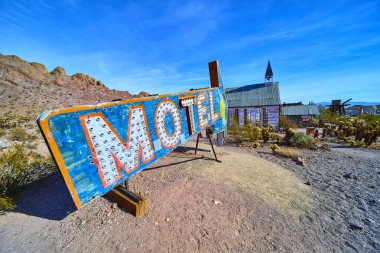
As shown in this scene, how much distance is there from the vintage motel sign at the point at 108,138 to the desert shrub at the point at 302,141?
368 inches

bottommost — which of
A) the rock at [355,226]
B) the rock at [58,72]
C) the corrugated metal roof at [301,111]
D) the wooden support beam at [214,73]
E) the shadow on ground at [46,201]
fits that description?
the corrugated metal roof at [301,111]

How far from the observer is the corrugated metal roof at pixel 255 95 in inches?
834

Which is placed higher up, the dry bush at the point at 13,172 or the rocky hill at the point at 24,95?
the rocky hill at the point at 24,95

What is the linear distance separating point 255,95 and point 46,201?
22.8 m

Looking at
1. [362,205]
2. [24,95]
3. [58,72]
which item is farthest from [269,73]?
[58,72]

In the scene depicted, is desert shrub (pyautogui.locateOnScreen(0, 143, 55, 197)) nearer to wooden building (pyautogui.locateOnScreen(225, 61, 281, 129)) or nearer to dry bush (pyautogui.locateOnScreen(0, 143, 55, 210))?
dry bush (pyautogui.locateOnScreen(0, 143, 55, 210))

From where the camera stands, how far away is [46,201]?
445 centimetres

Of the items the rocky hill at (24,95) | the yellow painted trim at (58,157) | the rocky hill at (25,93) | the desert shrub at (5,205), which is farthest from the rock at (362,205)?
the rocky hill at (25,93)

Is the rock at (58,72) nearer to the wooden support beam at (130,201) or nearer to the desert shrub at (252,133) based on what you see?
the desert shrub at (252,133)

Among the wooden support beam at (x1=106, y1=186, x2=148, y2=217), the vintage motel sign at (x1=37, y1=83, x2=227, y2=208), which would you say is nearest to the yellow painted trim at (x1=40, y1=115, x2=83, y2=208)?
the vintage motel sign at (x1=37, y1=83, x2=227, y2=208)

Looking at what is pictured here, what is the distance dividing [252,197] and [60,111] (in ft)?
15.8

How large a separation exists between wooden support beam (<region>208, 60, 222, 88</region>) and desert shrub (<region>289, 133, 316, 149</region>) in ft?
23.1

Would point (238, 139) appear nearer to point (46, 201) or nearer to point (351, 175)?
point (351, 175)

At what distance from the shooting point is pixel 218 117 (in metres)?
7.43
